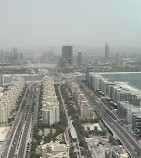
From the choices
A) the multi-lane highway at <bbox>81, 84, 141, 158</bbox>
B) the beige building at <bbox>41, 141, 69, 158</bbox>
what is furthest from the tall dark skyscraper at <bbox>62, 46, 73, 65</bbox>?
the beige building at <bbox>41, 141, 69, 158</bbox>

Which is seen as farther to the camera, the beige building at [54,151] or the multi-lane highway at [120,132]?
the multi-lane highway at [120,132]

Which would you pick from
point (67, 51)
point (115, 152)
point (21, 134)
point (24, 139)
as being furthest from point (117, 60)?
point (115, 152)

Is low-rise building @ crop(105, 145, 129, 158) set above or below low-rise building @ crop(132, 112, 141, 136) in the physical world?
below

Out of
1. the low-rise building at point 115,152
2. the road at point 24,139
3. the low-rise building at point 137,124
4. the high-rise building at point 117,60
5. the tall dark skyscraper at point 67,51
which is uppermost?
the tall dark skyscraper at point 67,51

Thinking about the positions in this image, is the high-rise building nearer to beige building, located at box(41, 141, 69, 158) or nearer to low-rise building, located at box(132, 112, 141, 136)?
low-rise building, located at box(132, 112, 141, 136)

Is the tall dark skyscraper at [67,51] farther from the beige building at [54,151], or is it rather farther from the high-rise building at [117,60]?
the beige building at [54,151]

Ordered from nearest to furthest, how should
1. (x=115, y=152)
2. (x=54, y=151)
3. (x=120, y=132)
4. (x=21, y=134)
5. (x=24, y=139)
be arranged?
(x=54, y=151) < (x=115, y=152) < (x=24, y=139) < (x=21, y=134) < (x=120, y=132)

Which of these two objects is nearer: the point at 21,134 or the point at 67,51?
the point at 21,134

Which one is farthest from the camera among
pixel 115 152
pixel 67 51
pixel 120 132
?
pixel 67 51

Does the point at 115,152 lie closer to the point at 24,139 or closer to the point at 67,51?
the point at 24,139

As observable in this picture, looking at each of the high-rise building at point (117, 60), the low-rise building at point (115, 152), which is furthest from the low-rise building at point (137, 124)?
the high-rise building at point (117, 60)

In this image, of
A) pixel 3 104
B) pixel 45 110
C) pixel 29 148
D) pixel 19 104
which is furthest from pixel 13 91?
pixel 29 148
